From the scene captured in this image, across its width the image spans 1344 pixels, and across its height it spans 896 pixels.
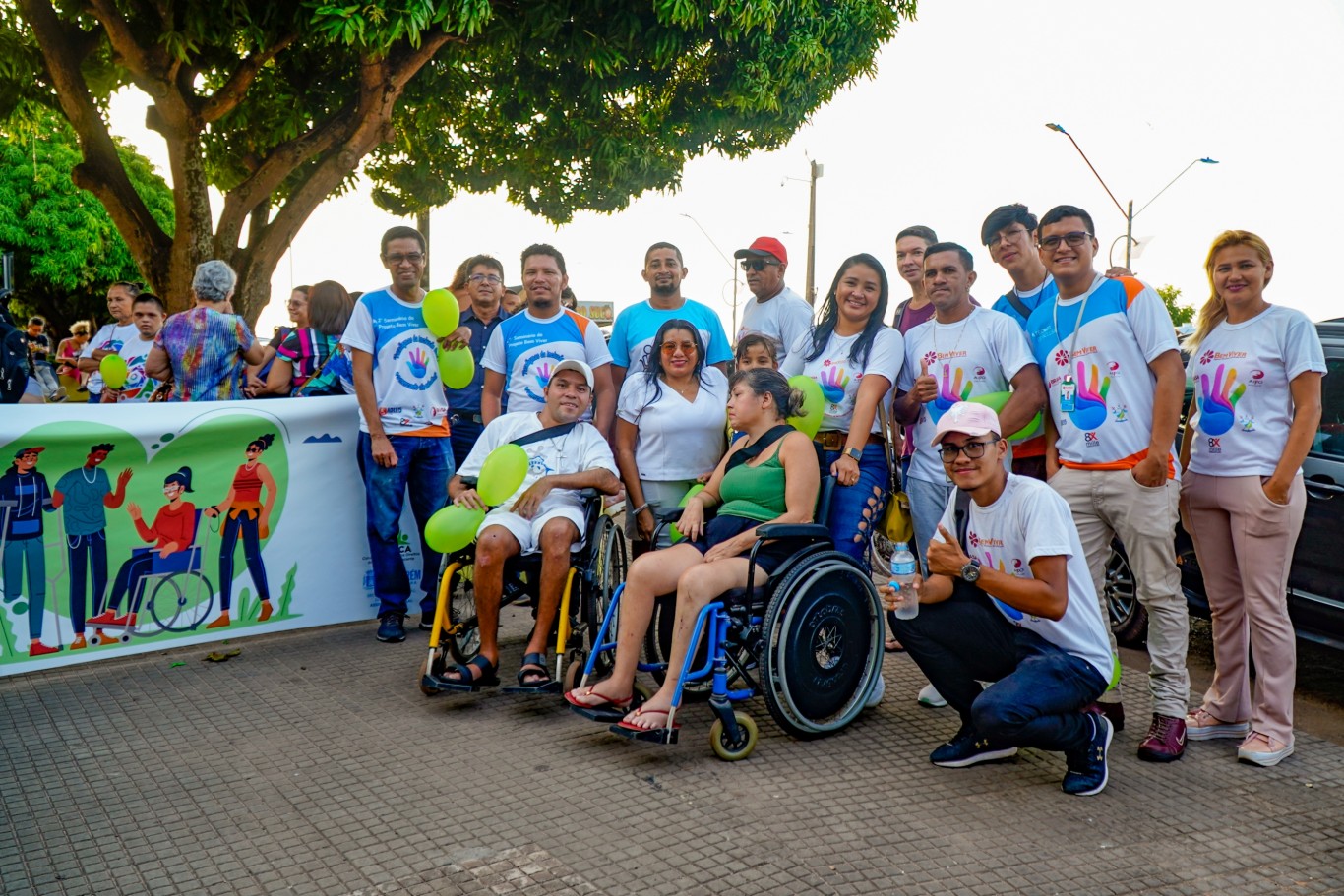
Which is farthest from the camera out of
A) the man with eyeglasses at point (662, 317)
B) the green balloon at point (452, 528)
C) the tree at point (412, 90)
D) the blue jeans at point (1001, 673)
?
the tree at point (412, 90)

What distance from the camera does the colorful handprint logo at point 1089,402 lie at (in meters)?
4.16

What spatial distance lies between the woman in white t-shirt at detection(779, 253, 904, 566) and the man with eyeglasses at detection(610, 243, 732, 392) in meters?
0.80

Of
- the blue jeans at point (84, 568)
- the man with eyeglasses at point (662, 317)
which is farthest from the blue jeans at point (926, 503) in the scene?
the blue jeans at point (84, 568)

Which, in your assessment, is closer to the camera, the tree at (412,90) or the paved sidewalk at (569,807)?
the paved sidewalk at (569,807)

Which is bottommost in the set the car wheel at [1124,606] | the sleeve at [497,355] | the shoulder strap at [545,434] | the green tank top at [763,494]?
the car wheel at [1124,606]

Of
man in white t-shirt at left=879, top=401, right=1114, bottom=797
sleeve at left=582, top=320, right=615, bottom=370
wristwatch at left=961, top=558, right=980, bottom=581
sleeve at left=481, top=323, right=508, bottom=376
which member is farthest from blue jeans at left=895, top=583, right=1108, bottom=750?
sleeve at left=481, top=323, right=508, bottom=376

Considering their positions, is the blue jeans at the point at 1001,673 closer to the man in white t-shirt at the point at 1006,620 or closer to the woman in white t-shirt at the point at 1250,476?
the man in white t-shirt at the point at 1006,620

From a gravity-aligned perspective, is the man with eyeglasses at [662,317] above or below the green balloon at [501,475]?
above

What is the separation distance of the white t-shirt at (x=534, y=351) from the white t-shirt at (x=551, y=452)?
16.1 inches

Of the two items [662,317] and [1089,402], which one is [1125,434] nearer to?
[1089,402]

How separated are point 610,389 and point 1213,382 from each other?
2886 millimetres

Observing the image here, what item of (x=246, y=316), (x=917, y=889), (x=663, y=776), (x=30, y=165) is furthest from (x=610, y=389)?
(x=30, y=165)

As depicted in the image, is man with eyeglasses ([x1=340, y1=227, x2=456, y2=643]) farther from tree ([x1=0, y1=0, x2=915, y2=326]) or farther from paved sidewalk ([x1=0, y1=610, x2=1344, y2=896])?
tree ([x1=0, y1=0, x2=915, y2=326])

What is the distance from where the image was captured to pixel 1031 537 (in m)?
3.67
